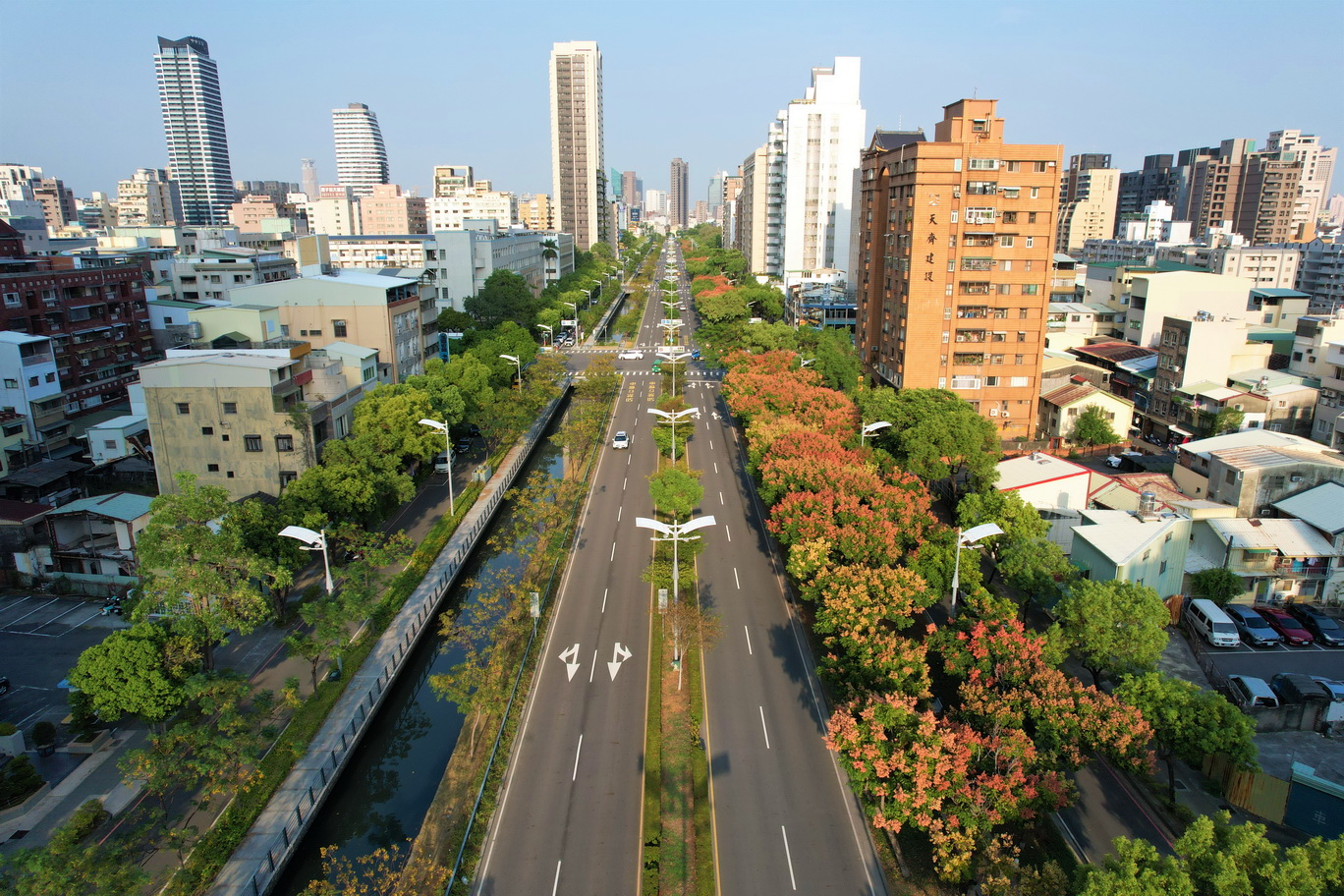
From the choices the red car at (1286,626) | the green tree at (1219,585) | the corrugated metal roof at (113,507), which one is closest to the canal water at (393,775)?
the corrugated metal roof at (113,507)

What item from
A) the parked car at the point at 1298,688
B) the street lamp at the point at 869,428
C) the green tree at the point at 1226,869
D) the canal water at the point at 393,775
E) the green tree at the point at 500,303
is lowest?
the canal water at the point at 393,775

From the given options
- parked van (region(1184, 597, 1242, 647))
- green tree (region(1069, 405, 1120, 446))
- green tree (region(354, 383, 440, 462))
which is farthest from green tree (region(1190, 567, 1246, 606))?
green tree (region(354, 383, 440, 462))

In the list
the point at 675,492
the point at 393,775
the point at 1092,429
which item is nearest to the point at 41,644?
the point at 393,775

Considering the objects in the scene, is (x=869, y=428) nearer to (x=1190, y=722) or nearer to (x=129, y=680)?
(x=1190, y=722)

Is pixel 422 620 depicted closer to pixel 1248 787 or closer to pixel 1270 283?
pixel 1248 787

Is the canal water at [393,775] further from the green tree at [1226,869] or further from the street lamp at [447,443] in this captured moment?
the green tree at [1226,869]

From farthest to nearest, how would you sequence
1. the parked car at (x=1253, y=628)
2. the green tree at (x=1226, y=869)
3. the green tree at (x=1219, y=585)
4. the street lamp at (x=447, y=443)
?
the street lamp at (x=447, y=443)
the green tree at (x=1219, y=585)
the parked car at (x=1253, y=628)
the green tree at (x=1226, y=869)
